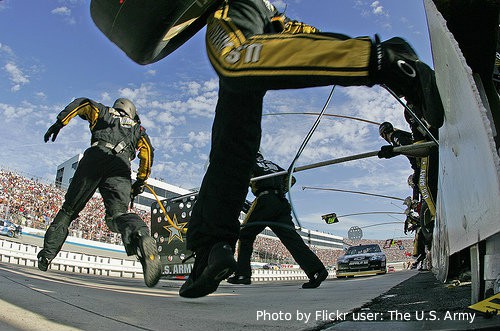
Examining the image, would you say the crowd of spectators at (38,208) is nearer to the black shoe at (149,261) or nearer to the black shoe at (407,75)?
the black shoe at (149,261)

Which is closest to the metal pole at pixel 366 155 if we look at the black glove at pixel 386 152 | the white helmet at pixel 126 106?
the black glove at pixel 386 152

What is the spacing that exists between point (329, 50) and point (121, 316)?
126 centimetres

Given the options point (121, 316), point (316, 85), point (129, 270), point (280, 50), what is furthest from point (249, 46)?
point (129, 270)

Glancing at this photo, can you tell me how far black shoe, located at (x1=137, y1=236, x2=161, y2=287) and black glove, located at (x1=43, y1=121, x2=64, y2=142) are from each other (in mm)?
1197

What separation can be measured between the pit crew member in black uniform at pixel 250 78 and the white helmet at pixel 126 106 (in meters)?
2.72

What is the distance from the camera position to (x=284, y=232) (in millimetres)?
3404

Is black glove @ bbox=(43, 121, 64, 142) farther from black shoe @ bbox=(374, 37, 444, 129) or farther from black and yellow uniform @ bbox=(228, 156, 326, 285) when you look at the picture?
black shoe @ bbox=(374, 37, 444, 129)

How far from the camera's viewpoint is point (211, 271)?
1.21m

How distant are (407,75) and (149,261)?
2449mm

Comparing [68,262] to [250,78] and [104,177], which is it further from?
[250,78]

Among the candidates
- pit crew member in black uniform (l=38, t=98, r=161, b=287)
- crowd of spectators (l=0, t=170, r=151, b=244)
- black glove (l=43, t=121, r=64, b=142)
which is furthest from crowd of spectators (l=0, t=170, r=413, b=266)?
black glove (l=43, t=121, r=64, b=142)

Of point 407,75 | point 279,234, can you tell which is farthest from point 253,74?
point 279,234

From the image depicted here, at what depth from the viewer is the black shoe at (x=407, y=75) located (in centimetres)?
85

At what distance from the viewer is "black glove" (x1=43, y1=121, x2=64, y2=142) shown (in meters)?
3.11
